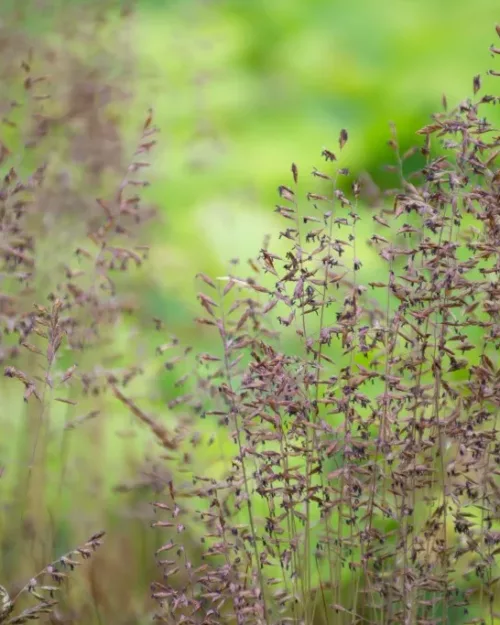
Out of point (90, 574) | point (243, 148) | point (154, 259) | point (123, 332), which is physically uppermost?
point (243, 148)

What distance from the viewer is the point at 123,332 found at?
312 cm

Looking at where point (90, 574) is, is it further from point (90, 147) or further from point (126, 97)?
point (126, 97)

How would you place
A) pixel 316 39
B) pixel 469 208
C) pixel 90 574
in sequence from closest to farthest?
pixel 469 208
pixel 90 574
pixel 316 39

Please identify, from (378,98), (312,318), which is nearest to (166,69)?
(378,98)

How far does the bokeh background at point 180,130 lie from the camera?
6.49 ft

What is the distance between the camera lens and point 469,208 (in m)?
1.29

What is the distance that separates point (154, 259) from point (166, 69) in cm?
176

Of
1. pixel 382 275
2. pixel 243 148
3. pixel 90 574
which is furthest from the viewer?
pixel 243 148

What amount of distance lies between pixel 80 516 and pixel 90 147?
74 centimetres

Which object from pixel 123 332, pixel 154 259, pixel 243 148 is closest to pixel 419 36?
pixel 243 148

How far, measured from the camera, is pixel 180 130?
491 centimetres

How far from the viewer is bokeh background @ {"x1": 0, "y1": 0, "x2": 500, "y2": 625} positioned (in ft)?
6.49

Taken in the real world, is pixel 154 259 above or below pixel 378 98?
below

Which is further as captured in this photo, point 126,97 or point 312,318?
point 312,318
